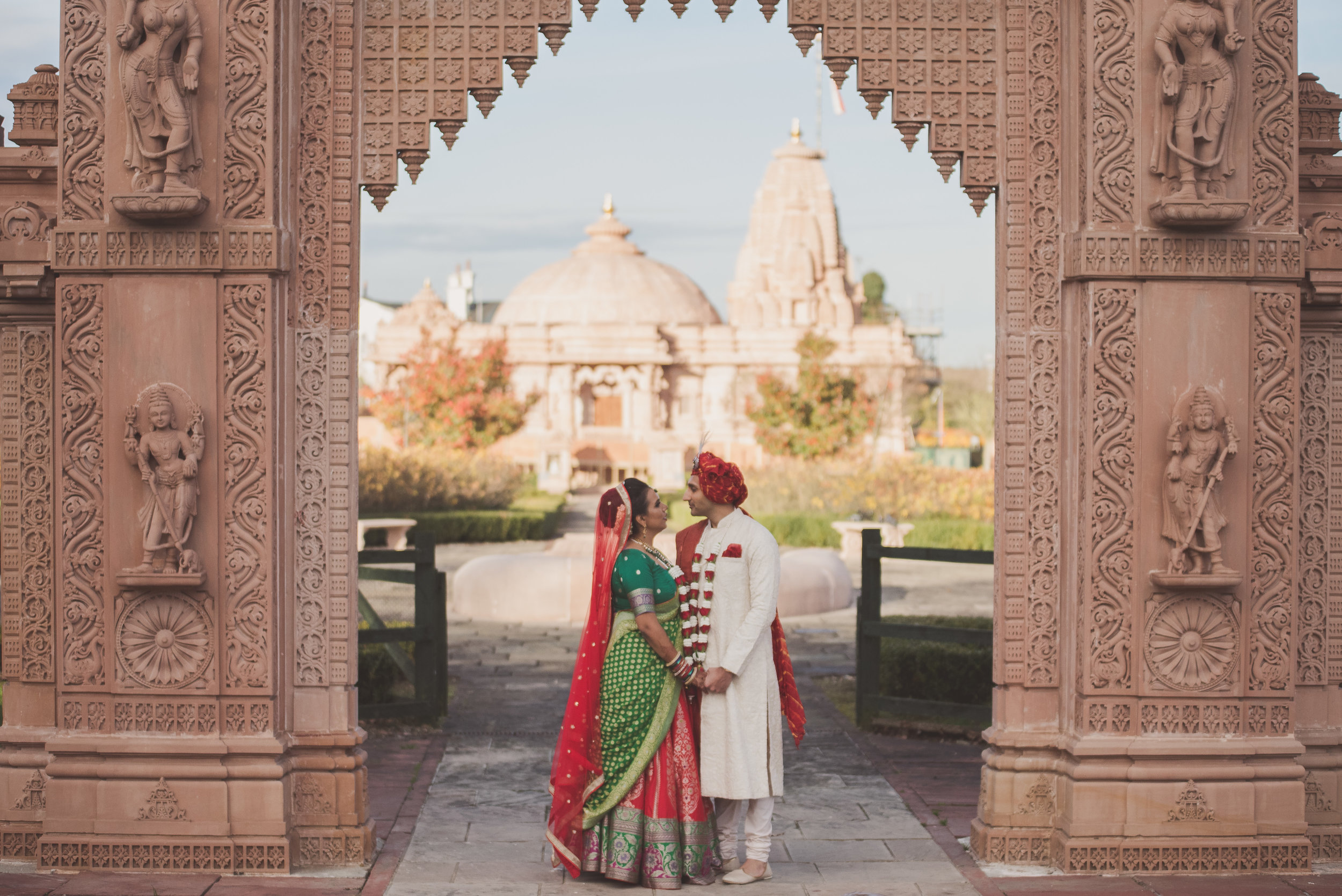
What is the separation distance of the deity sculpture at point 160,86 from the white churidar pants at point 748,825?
3.20 meters

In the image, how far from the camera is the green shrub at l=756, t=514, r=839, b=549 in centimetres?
2214

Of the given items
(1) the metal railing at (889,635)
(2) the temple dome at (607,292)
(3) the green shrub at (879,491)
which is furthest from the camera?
(2) the temple dome at (607,292)

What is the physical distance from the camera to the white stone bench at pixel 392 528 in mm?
19609

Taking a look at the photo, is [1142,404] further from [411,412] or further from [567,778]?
[411,412]

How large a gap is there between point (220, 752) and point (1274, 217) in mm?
4731

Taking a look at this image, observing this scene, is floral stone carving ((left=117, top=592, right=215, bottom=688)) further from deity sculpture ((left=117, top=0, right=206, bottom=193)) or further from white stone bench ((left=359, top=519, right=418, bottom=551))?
white stone bench ((left=359, top=519, right=418, bottom=551))

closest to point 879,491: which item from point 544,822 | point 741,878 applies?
point 544,822

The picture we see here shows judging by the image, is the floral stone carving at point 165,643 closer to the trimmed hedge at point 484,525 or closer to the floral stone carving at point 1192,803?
the floral stone carving at point 1192,803

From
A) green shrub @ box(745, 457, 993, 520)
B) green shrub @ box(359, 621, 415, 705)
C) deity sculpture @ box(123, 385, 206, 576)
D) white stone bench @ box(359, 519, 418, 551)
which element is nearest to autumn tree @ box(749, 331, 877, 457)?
green shrub @ box(745, 457, 993, 520)

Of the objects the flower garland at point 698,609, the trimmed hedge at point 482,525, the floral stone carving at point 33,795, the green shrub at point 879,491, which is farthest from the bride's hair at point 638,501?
the trimmed hedge at point 482,525

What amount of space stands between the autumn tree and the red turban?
985 inches

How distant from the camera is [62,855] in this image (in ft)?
18.6

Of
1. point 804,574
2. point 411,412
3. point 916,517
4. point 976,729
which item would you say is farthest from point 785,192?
point 976,729

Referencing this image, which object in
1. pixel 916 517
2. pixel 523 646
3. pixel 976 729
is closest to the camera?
pixel 976 729
